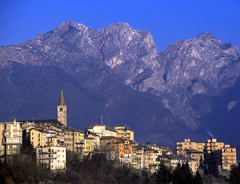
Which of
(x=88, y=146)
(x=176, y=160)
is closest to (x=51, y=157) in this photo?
(x=88, y=146)

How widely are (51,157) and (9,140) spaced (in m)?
8.09

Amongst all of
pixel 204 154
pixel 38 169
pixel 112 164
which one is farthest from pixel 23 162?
pixel 204 154

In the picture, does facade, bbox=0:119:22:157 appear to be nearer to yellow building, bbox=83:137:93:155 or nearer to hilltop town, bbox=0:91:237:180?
hilltop town, bbox=0:91:237:180

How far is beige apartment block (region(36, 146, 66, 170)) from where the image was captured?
13362 cm

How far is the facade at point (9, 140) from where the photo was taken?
425ft

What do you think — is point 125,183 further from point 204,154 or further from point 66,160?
point 204,154

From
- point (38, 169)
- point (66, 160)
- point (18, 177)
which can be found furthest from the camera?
point (66, 160)

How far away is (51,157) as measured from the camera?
13488cm

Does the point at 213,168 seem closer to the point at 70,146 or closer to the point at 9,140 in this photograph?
the point at 70,146

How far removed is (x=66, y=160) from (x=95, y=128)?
52312mm

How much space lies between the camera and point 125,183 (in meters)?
142

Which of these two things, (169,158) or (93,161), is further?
(169,158)

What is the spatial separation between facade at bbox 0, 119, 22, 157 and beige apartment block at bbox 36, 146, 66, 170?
12.2ft

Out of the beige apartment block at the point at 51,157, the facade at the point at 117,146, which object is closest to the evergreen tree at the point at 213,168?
the facade at the point at 117,146
